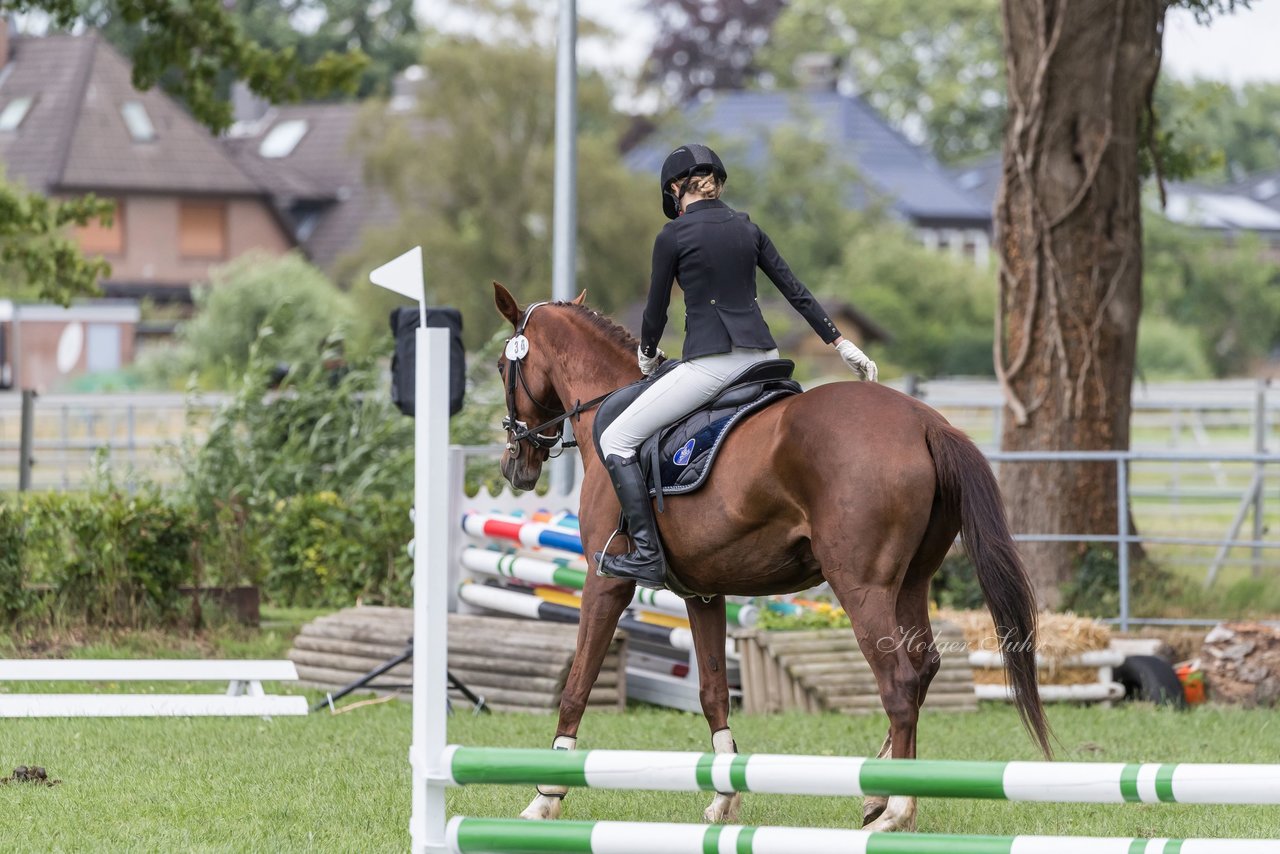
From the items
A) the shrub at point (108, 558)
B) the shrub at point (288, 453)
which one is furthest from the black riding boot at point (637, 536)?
the shrub at point (288, 453)

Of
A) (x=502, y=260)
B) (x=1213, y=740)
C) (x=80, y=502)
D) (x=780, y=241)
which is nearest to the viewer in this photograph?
(x=1213, y=740)

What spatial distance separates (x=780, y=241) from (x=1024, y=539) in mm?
40854

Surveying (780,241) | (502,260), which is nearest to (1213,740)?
(502,260)

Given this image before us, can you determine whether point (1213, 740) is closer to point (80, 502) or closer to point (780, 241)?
point (80, 502)

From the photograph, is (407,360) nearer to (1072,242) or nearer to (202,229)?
(1072,242)

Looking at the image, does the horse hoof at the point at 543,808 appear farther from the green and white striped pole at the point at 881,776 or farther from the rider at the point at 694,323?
the green and white striped pole at the point at 881,776

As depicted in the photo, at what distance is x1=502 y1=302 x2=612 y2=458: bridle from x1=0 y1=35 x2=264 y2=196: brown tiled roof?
153 ft

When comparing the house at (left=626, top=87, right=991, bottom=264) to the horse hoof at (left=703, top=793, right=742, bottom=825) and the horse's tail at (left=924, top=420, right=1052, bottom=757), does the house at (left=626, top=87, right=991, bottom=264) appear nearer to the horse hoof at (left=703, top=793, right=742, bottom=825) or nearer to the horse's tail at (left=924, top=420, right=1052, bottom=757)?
the horse hoof at (left=703, top=793, right=742, bottom=825)

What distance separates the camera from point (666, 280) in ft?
23.9

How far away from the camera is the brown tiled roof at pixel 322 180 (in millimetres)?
57969

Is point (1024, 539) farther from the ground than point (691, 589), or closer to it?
closer to it

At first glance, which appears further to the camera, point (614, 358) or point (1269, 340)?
point (1269, 340)

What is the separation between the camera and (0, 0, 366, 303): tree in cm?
1523

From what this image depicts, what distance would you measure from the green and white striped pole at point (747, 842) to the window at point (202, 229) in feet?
169
